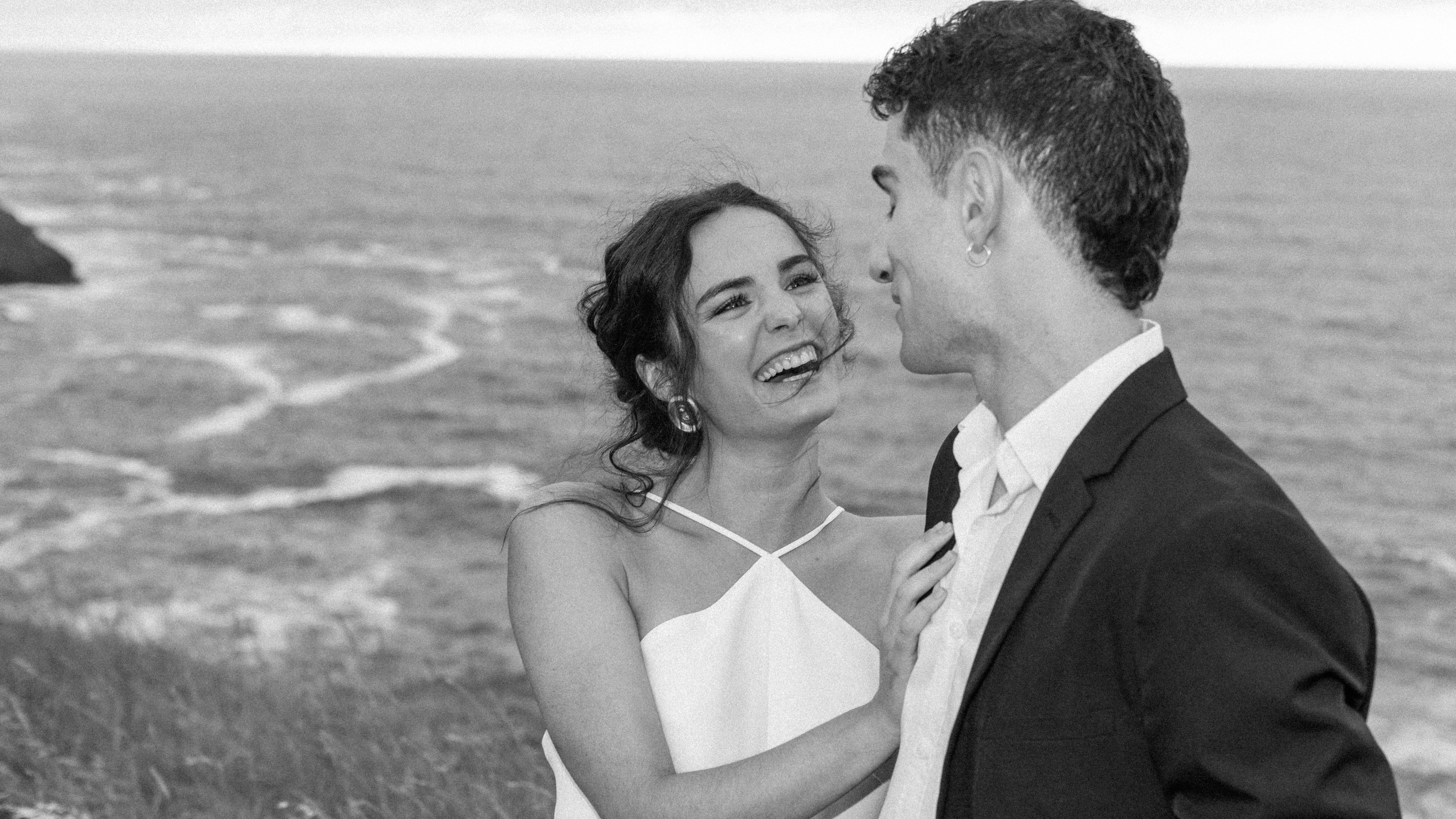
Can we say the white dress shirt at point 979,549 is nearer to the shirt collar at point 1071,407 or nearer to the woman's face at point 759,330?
the shirt collar at point 1071,407

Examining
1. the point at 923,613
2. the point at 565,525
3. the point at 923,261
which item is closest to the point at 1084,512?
the point at 923,613

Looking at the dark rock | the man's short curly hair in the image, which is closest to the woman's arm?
the man's short curly hair

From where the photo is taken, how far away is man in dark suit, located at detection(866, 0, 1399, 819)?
2627 millimetres

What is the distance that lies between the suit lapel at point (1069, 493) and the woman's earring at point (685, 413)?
2.21 metres

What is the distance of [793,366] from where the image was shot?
195 inches

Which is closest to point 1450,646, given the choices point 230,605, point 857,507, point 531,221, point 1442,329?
point 857,507

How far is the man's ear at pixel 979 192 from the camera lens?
321 centimetres

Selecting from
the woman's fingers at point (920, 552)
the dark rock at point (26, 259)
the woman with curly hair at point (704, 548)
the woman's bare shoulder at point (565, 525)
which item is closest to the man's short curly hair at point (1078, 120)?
the woman's fingers at point (920, 552)

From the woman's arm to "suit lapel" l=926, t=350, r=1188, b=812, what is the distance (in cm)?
38

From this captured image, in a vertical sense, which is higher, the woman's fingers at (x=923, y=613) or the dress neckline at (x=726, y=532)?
the woman's fingers at (x=923, y=613)

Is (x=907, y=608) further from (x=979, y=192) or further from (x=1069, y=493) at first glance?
(x=979, y=192)

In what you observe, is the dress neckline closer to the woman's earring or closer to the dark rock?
the woman's earring

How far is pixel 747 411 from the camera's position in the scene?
16.4 feet

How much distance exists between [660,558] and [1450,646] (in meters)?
27.9
